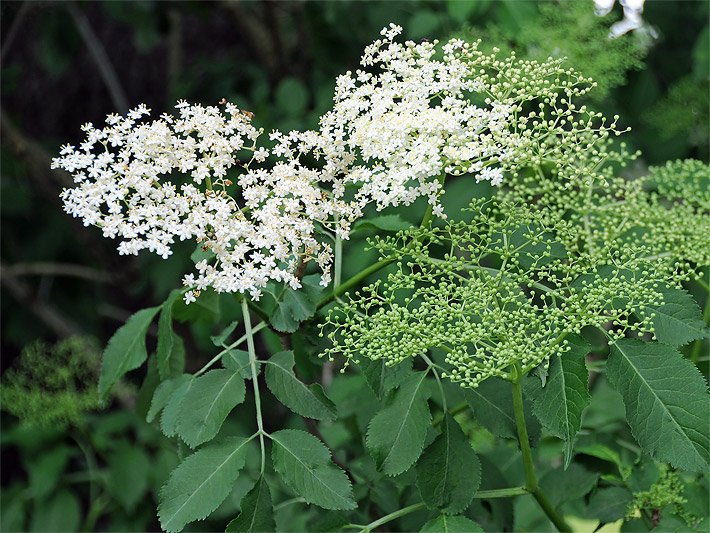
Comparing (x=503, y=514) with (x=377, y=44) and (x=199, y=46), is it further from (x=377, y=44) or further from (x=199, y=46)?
(x=199, y=46)

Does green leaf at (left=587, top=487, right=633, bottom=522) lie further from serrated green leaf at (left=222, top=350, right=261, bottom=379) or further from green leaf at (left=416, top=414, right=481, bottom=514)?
serrated green leaf at (left=222, top=350, right=261, bottom=379)

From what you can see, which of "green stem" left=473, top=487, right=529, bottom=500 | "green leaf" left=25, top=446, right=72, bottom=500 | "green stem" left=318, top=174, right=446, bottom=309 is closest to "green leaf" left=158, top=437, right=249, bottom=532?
"green stem" left=318, top=174, right=446, bottom=309

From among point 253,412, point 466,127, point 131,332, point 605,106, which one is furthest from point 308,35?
point 466,127

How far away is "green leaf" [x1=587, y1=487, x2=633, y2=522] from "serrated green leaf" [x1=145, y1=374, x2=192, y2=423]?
29.5 inches

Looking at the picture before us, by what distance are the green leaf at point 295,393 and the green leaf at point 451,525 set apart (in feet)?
0.73

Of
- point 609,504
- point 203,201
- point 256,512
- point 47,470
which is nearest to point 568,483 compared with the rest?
point 609,504

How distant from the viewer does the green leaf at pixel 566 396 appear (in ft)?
4.07

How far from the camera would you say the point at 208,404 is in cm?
134

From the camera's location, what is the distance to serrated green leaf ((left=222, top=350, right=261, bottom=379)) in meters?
1.40

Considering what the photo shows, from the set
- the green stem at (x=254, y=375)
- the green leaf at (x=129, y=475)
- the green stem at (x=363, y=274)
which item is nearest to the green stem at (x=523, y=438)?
the green stem at (x=363, y=274)

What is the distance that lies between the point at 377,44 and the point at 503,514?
910 mm

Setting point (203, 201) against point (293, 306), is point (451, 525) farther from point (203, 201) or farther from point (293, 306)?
point (203, 201)

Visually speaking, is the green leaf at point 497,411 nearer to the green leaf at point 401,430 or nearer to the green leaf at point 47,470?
the green leaf at point 401,430

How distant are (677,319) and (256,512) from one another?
69 centimetres
